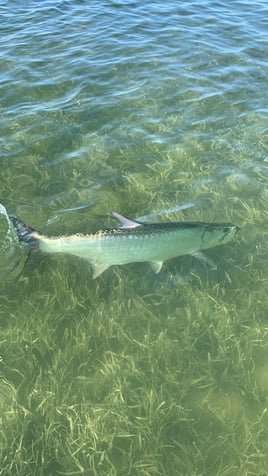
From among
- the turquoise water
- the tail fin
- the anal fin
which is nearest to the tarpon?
the tail fin

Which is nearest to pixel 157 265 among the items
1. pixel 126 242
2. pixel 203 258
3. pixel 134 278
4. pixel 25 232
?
pixel 134 278

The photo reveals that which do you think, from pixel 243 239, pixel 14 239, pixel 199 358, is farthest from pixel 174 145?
pixel 199 358

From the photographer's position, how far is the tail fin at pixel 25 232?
580cm

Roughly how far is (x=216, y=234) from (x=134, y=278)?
4.67 feet

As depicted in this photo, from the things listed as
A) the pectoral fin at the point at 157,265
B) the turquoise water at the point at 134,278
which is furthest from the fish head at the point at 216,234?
the pectoral fin at the point at 157,265

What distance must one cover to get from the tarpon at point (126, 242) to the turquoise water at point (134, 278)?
523mm

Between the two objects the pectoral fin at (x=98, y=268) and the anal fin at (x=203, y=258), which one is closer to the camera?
the pectoral fin at (x=98, y=268)

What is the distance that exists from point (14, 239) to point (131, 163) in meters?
3.40

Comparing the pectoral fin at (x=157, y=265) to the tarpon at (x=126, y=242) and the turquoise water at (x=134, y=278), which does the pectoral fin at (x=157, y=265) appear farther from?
the turquoise water at (x=134, y=278)

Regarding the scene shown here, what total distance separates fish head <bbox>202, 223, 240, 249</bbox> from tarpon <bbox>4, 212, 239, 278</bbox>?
0.06 feet

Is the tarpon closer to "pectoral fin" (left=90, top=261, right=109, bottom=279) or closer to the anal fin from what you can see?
"pectoral fin" (left=90, top=261, right=109, bottom=279)

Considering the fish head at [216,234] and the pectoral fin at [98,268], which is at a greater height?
the fish head at [216,234]

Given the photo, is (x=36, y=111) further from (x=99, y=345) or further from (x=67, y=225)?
(x=99, y=345)

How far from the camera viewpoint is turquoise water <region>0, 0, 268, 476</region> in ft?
14.7
